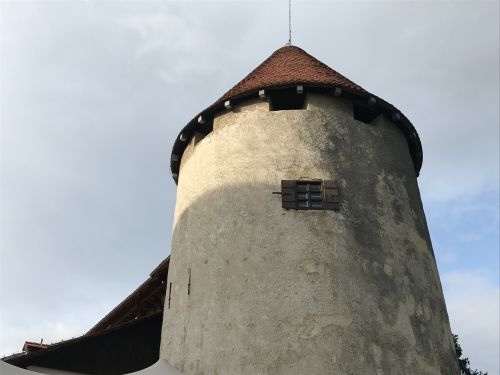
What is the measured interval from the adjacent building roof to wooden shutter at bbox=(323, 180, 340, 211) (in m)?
2.24

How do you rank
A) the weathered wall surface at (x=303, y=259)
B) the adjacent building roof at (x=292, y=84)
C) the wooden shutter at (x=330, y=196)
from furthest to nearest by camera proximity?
the adjacent building roof at (x=292, y=84) < the wooden shutter at (x=330, y=196) < the weathered wall surface at (x=303, y=259)

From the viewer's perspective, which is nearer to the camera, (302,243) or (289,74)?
(302,243)

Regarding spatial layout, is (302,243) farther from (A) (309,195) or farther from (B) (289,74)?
(B) (289,74)

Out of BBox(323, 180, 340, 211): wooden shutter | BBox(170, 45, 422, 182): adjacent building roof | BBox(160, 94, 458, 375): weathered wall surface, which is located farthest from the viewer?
BBox(170, 45, 422, 182): adjacent building roof

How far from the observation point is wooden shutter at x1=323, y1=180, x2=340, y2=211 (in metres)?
9.27

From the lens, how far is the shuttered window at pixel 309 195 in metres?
9.29

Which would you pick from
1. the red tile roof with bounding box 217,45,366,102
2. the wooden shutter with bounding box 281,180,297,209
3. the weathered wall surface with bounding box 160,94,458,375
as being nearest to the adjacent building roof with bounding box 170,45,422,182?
the red tile roof with bounding box 217,45,366,102

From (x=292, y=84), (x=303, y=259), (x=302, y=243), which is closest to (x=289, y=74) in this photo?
(x=292, y=84)

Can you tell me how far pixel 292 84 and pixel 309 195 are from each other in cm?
246

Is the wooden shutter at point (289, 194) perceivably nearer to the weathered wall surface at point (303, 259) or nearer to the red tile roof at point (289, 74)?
the weathered wall surface at point (303, 259)

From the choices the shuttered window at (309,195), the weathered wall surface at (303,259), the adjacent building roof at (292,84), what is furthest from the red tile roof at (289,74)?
the shuttered window at (309,195)

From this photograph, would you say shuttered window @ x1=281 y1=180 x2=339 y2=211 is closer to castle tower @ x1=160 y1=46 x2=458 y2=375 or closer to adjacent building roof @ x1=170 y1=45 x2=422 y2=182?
castle tower @ x1=160 y1=46 x2=458 y2=375

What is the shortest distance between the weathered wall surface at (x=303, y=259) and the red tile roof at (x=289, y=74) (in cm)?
37

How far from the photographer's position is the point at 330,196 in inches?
368
